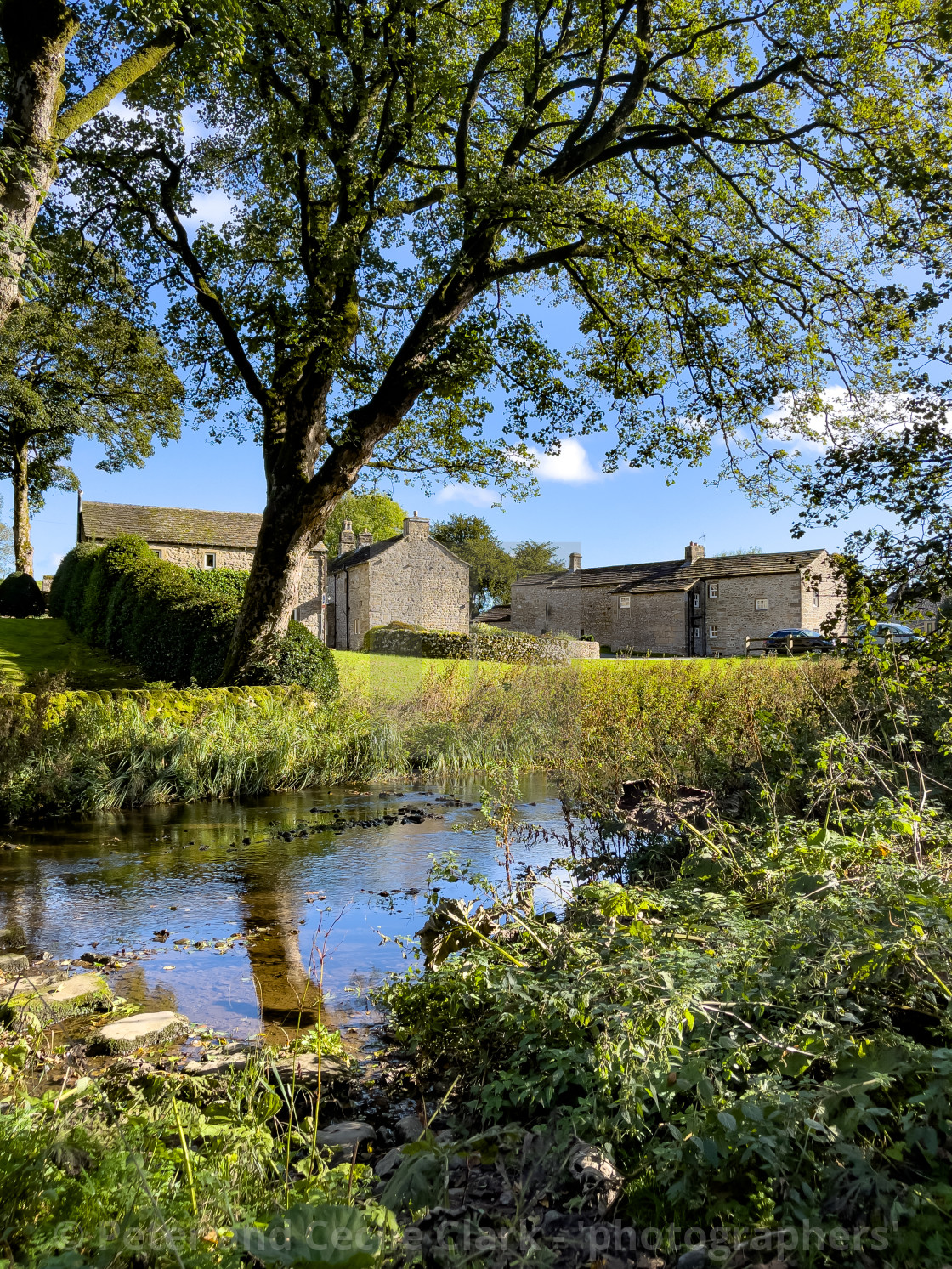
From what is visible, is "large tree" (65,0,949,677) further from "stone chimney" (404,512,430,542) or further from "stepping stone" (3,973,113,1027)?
"stone chimney" (404,512,430,542)

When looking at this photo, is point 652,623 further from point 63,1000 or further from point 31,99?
point 63,1000

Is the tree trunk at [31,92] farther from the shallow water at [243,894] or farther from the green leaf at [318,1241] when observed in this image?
the green leaf at [318,1241]

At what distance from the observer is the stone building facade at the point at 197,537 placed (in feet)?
123

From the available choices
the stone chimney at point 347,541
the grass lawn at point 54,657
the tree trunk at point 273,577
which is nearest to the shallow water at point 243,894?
the tree trunk at point 273,577

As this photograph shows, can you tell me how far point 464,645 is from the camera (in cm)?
3188

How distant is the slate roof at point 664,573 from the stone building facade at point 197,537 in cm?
1945

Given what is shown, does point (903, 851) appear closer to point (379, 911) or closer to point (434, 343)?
point (379, 911)

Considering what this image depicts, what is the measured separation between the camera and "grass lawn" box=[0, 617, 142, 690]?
→ 18.4m

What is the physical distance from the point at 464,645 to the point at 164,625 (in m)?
14.9

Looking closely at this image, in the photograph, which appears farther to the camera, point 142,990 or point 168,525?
point 168,525

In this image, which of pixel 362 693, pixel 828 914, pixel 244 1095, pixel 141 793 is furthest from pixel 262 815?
pixel 828 914

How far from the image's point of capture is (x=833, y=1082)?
2158mm

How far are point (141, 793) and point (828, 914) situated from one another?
887 cm

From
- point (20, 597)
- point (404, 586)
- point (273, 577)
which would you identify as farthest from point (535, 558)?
point (273, 577)
